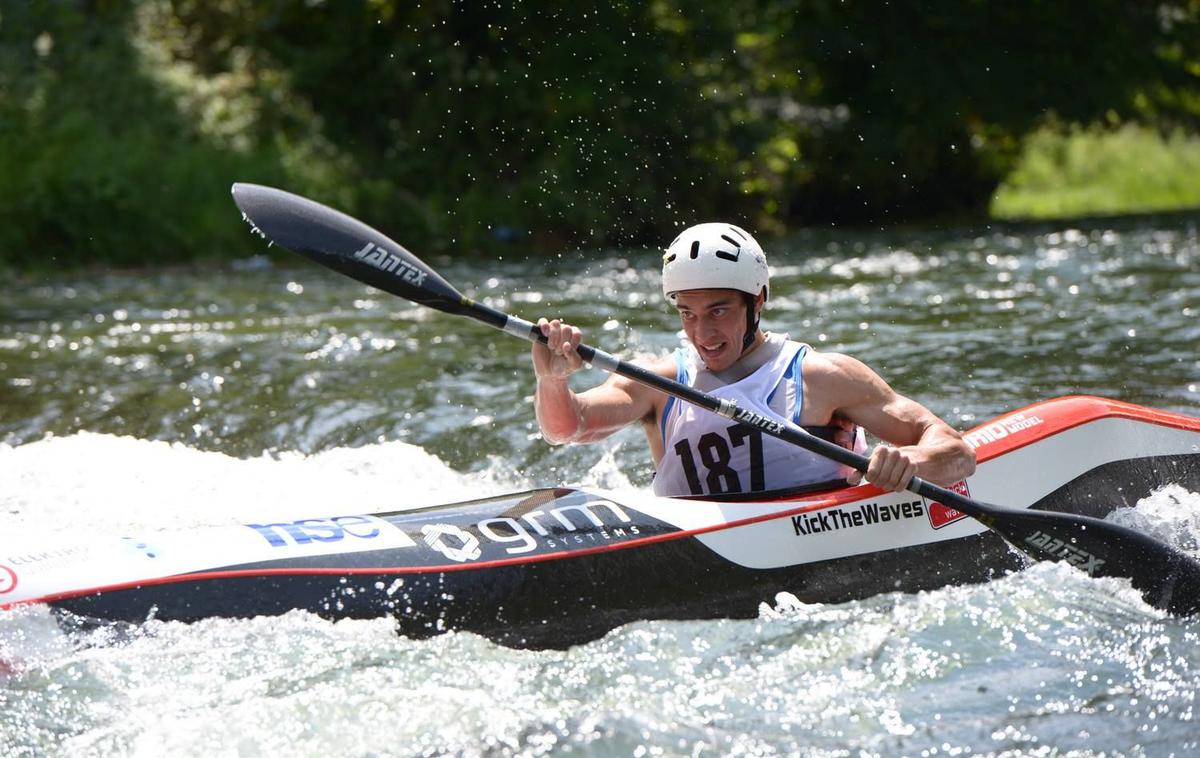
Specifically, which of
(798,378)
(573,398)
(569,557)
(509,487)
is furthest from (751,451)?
(509,487)

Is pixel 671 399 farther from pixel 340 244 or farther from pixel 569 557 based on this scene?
pixel 340 244

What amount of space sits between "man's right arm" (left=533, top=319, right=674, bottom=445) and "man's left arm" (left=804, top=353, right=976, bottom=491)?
1.73 ft

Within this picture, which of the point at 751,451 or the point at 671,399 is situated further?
the point at 671,399

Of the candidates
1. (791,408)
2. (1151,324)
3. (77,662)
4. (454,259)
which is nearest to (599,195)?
(454,259)

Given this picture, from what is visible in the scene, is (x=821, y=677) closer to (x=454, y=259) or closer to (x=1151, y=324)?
(x=1151, y=324)

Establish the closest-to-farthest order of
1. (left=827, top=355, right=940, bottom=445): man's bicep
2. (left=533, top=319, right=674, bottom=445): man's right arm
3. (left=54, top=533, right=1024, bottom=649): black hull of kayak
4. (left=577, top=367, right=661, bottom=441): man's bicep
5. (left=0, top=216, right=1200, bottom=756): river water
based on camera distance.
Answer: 1. (left=0, top=216, right=1200, bottom=756): river water
2. (left=54, top=533, right=1024, bottom=649): black hull of kayak
3. (left=533, top=319, right=674, bottom=445): man's right arm
4. (left=827, top=355, right=940, bottom=445): man's bicep
5. (left=577, top=367, right=661, bottom=441): man's bicep

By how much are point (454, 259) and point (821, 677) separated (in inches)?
455

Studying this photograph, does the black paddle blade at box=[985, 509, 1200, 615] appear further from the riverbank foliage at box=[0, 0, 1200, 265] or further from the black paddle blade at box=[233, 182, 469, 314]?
the riverbank foliage at box=[0, 0, 1200, 265]

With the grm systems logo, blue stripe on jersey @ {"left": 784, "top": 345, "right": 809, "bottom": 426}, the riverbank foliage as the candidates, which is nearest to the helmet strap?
Result: blue stripe on jersey @ {"left": 784, "top": 345, "right": 809, "bottom": 426}

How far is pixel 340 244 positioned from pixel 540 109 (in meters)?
12.1

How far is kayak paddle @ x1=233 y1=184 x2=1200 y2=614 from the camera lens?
4520mm

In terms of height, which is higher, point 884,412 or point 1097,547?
point 884,412

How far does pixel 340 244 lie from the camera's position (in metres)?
4.82

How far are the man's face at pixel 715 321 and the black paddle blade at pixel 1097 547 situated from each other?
0.95 meters
